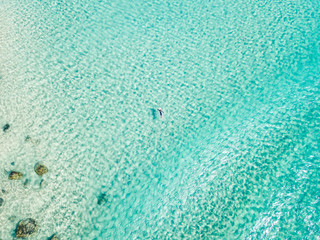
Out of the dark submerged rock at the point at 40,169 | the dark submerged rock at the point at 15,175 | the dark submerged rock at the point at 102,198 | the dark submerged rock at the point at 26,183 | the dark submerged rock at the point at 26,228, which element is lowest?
the dark submerged rock at the point at 102,198

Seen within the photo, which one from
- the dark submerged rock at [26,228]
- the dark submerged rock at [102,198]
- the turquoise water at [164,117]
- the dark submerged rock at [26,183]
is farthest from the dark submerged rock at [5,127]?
the dark submerged rock at [102,198]

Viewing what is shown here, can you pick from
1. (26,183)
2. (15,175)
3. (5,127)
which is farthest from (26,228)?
(5,127)

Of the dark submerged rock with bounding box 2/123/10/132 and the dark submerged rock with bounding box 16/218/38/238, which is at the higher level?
the dark submerged rock with bounding box 2/123/10/132

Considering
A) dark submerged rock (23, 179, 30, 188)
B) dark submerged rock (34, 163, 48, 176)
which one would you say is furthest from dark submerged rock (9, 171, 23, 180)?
dark submerged rock (34, 163, 48, 176)

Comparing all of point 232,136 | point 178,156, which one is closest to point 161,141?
point 178,156

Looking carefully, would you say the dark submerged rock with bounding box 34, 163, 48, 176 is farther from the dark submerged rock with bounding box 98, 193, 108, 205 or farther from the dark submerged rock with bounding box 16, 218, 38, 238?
the dark submerged rock with bounding box 98, 193, 108, 205

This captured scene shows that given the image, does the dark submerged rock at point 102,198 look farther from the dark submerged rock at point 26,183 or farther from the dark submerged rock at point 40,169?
the dark submerged rock at point 26,183
